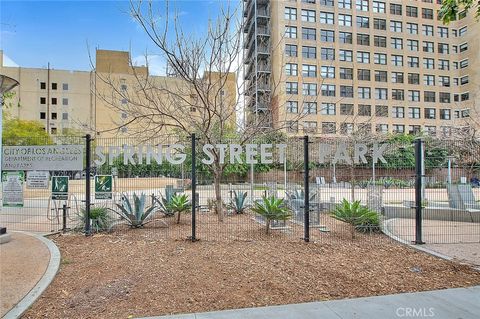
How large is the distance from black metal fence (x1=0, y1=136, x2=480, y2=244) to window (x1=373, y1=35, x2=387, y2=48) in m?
57.5

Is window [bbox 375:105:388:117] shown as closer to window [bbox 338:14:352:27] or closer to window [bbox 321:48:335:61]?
window [bbox 321:48:335:61]

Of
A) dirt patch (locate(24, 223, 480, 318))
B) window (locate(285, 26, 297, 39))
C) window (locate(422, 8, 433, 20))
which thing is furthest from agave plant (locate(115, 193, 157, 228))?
window (locate(422, 8, 433, 20))

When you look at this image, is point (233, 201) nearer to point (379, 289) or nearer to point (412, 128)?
point (379, 289)

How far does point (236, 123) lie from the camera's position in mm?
12312

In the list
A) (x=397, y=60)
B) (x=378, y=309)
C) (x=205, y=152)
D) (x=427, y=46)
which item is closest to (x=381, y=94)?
(x=397, y=60)

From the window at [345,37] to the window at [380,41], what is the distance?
4.85 meters

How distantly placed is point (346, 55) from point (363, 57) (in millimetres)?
3391

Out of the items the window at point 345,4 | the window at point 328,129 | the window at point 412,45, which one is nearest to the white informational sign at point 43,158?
the window at point 328,129

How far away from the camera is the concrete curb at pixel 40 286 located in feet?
14.5

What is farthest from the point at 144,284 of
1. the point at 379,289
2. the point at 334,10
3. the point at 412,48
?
the point at 412,48

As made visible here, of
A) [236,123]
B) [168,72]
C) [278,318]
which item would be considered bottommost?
[278,318]

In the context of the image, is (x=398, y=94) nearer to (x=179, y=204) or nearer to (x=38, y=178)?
(x=179, y=204)

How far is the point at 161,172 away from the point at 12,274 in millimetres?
4402

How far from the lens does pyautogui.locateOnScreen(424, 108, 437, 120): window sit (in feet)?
216
